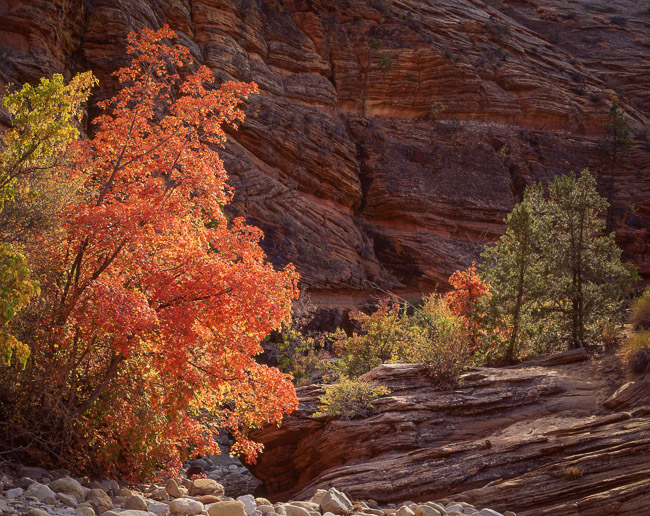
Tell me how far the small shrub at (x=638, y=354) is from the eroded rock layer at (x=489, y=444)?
22.6 inches

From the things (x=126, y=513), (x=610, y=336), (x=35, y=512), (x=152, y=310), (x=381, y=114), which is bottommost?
(x=126, y=513)

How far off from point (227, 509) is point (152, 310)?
10.4ft

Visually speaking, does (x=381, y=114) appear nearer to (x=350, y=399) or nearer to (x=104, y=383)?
(x=350, y=399)

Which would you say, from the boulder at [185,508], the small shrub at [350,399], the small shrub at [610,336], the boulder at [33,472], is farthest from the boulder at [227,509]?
the small shrub at [610,336]

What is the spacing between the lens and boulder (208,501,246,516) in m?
7.43

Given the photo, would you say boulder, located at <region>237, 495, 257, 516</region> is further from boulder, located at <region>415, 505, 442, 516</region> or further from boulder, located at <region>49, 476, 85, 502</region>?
boulder, located at <region>415, 505, 442, 516</region>

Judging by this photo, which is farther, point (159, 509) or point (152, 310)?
point (152, 310)

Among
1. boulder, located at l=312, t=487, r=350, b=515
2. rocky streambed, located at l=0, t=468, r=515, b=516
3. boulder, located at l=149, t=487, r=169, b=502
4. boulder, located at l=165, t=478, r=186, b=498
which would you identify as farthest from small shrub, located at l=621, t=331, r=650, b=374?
boulder, located at l=149, t=487, r=169, b=502

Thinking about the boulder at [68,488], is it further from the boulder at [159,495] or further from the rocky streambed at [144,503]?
the boulder at [159,495]

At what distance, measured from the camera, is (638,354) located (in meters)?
12.6

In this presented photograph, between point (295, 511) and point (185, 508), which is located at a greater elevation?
point (185, 508)

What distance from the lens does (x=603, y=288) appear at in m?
18.3

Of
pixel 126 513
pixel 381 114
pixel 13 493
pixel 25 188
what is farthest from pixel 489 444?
pixel 381 114

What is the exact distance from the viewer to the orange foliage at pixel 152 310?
807 cm
